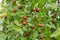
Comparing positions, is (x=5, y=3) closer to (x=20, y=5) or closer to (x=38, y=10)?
(x=20, y=5)

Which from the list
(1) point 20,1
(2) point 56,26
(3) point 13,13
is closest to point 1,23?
(3) point 13,13

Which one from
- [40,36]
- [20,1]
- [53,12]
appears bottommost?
[40,36]

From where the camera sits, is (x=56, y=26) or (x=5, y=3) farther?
(x=5, y=3)

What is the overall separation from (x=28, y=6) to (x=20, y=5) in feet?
0.26

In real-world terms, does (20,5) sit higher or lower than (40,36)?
higher

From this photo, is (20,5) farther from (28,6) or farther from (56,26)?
(56,26)

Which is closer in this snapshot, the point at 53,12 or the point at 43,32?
the point at 43,32

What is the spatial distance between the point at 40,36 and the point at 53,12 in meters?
0.28

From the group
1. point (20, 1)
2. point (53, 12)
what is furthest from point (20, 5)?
point (53, 12)

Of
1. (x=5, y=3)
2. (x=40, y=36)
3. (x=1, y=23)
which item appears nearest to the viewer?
(x=40, y=36)

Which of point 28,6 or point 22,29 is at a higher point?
point 28,6

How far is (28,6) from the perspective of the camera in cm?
143

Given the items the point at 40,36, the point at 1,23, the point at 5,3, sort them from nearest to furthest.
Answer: the point at 40,36 < the point at 1,23 < the point at 5,3

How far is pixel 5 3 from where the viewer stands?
1.64 metres
